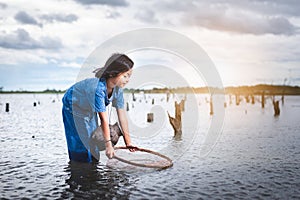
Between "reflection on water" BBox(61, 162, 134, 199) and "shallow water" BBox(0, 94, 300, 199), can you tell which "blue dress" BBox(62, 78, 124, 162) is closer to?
"reflection on water" BBox(61, 162, 134, 199)

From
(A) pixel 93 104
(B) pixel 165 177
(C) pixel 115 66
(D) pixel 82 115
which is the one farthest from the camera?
(D) pixel 82 115

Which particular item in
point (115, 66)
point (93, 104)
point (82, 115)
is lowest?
point (82, 115)

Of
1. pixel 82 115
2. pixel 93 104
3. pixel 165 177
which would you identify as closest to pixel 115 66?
pixel 93 104

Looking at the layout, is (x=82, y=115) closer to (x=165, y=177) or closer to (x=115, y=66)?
(x=115, y=66)

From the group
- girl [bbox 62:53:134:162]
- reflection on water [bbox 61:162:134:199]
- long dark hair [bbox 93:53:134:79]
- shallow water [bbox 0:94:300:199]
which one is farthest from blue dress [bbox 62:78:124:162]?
shallow water [bbox 0:94:300:199]

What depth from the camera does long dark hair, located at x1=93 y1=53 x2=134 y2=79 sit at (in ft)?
25.1

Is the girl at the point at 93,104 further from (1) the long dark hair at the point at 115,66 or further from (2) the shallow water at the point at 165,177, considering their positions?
(2) the shallow water at the point at 165,177

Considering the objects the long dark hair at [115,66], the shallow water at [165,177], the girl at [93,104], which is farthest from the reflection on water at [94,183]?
the long dark hair at [115,66]

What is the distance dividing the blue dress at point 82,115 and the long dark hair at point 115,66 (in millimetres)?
Answer: 176

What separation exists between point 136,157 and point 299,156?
17.2 ft

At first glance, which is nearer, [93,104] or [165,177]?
[93,104]

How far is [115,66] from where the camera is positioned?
25.1 feet

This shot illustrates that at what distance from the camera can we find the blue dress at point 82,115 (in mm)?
7941

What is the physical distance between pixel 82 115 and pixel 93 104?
970 mm
